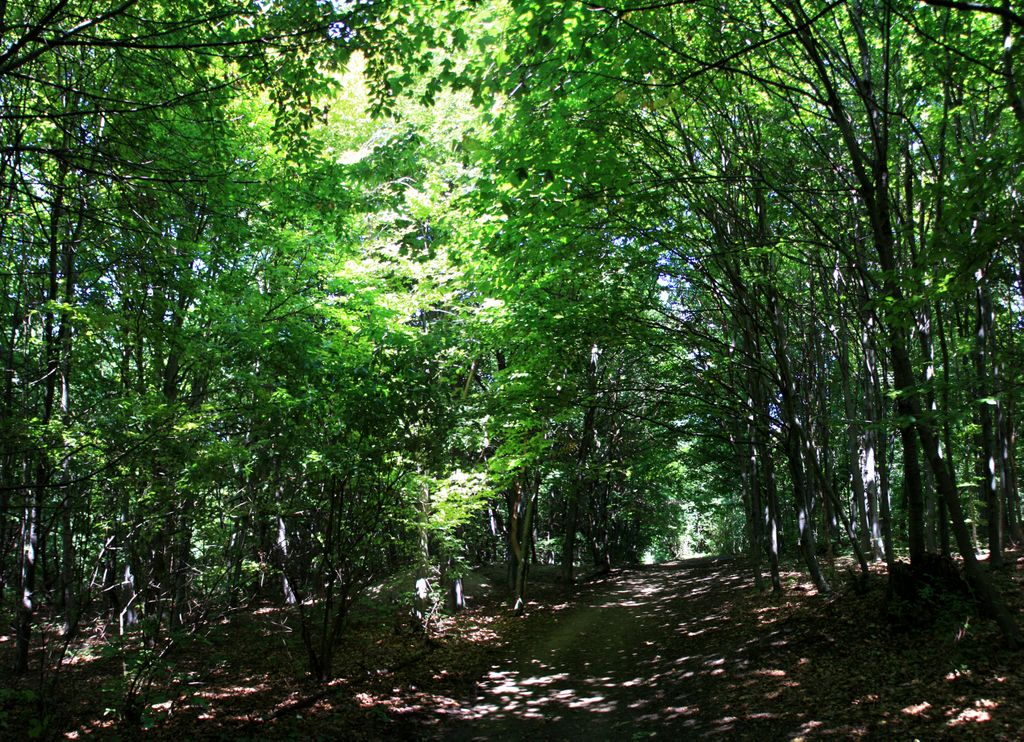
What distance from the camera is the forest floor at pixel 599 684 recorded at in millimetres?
5331

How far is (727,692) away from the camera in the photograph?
6.68m

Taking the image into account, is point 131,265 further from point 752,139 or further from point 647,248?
point 752,139

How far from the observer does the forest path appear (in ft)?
20.5

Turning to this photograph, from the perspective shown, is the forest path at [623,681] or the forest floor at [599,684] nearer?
the forest floor at [599,684]

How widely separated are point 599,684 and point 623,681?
0.34m

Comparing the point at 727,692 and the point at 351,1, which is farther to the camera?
the point at 727,692

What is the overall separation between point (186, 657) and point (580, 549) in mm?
25689

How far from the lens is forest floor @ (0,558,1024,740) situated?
533 centimetres

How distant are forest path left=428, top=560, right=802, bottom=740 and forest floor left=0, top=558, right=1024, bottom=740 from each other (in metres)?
0.03

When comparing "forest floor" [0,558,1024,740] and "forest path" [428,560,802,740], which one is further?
"forest path" [428,560,802,740]

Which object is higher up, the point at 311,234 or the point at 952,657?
the point at 311,234

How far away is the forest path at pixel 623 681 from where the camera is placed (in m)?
6.24

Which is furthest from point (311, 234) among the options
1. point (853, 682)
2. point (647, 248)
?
point (853, 682)

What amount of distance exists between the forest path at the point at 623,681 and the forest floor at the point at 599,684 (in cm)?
3
